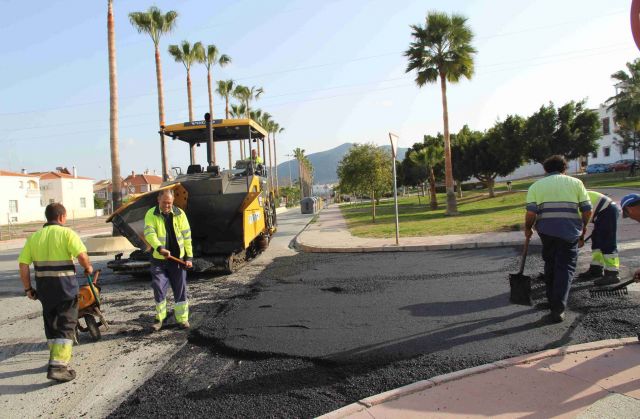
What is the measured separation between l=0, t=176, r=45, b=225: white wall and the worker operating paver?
59567 mm

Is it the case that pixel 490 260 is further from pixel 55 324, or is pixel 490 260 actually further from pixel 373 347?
pixel 55 324

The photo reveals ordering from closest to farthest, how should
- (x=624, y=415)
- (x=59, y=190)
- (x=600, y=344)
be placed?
(x=624, y=415)
(x=600, y=344)
(x=59, y=190)

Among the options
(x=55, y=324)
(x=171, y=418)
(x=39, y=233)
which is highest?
(x=39, y=233)

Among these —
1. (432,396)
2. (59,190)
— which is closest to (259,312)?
(432,396)

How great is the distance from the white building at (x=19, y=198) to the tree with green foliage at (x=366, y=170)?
46.4m

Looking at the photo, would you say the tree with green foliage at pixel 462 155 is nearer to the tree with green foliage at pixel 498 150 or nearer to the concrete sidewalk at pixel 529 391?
the tree with green foliage at pixel 498 150

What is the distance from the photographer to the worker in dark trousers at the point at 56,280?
14.0 feet

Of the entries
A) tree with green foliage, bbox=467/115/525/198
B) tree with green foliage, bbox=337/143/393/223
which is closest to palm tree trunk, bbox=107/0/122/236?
tree with green foliage, bbox=337/143/393/223

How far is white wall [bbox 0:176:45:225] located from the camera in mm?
54031

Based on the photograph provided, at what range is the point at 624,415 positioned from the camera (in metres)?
2.96

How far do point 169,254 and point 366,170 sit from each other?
1727cm

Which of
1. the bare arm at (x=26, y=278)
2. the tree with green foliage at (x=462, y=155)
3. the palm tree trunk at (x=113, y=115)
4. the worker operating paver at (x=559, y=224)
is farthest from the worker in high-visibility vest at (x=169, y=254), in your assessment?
the tree with green foliage at (x=462, y=155)

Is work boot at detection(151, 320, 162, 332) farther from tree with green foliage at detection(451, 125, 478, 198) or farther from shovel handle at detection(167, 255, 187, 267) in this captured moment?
tree with green foliage at detection(451, 125, 478, 198)

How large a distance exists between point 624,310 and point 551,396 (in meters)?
2.62
